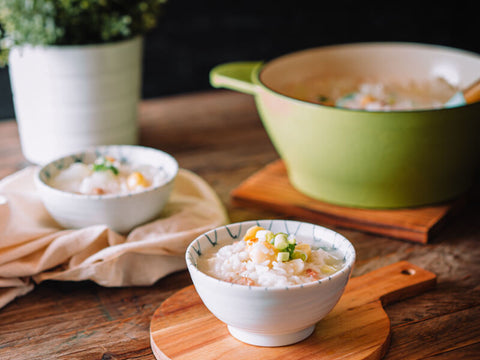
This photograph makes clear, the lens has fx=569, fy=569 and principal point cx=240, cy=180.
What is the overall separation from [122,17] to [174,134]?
1.46 feet

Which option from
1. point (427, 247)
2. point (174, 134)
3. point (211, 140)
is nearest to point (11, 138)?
point (174, 134)

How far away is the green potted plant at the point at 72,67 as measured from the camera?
4.61ft

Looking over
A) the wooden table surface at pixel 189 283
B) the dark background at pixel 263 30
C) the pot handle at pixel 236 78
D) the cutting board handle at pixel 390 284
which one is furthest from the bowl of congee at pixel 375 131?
the dark background at pixel 263 30

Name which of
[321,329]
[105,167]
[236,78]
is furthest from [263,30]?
[321,329]

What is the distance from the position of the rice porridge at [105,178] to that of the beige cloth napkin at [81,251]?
8 cm

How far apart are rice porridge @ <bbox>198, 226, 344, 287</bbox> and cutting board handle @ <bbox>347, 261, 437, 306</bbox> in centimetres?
14

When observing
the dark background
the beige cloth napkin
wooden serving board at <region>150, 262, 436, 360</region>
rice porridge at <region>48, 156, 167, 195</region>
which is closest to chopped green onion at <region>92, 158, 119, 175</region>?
rice porridge at <region>48, 156, 167, 195</region>

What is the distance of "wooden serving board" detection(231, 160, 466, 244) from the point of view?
120 cm

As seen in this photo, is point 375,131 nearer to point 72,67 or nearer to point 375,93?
point 375,93

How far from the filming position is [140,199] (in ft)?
3.55

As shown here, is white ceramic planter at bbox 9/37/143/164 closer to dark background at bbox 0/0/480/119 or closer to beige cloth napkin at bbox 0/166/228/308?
beige cloth napkin at bbox 0/166/228/308

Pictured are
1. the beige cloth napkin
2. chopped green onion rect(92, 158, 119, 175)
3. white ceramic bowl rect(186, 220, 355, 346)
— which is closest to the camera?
white ceramic bowl rect(186, 220, 355, 346)

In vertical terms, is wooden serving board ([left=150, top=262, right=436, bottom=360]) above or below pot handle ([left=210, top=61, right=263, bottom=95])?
below

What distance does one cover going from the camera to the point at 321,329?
0.88 metres
